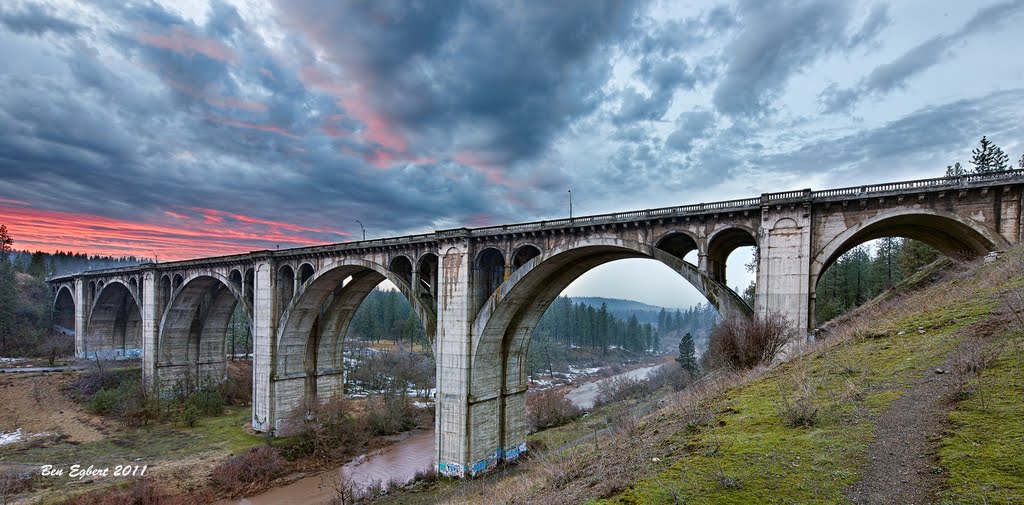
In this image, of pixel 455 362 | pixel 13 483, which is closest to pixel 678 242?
pixel 455 362

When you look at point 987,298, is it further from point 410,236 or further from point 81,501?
point 81,501

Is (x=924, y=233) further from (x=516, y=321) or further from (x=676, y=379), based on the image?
(x=676, y=379)

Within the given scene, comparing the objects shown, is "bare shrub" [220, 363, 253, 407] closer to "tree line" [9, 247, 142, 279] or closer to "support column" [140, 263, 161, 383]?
"support column" [140, 263, 161, 383]

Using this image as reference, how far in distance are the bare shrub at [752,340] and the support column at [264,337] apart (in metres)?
32.9

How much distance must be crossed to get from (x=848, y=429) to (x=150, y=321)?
2254 inches

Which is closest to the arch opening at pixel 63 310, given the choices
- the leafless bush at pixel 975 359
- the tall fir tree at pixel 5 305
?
the tall fir tree at pixel 5 305

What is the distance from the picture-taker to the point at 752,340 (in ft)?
53.6

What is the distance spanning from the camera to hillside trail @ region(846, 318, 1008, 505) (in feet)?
16.0

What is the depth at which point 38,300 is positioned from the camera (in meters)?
73.9

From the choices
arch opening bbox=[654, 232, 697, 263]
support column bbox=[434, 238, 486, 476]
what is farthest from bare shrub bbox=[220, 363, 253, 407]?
arch opening bbox=[654, 232, 697, 263]

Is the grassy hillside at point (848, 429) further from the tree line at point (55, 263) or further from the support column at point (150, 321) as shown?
the tree line at point (55, 263)

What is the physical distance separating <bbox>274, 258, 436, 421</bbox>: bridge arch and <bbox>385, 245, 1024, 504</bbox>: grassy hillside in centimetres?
2661

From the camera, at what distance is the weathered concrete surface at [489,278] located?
686 inches

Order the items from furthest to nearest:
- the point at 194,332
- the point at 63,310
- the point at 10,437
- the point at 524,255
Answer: the point at 63,310, the point at 194,332, the point at 10,437, the point at 524,255
